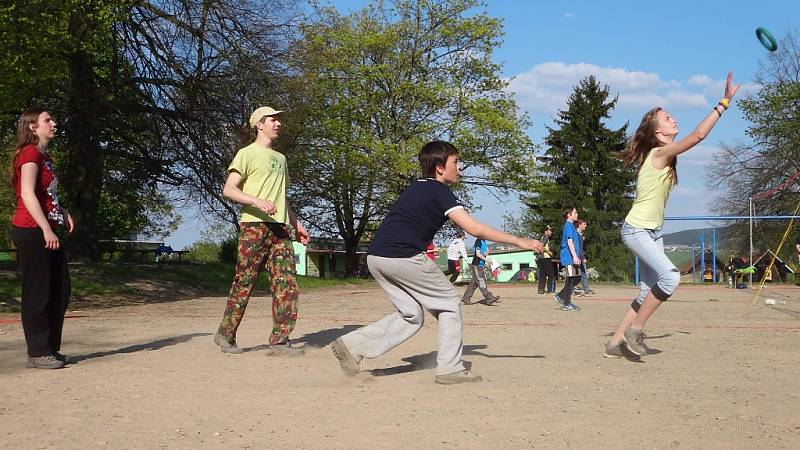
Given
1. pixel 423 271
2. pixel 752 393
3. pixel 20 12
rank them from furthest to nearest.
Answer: pixel 20 12, pixel 423 271, pixel 752 393

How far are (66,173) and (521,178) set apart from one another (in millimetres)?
24164

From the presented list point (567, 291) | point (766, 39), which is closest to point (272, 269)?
point (766, 39)

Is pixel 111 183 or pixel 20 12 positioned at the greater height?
pixel 20 12

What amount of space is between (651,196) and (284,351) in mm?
3493

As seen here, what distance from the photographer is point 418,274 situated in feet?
19.2

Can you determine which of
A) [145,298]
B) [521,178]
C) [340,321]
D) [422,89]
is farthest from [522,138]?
[340,321]

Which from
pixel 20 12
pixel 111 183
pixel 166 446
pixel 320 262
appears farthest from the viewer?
pixel 320 262

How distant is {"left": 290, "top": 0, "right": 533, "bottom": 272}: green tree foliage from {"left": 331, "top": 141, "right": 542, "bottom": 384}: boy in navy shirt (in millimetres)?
31851

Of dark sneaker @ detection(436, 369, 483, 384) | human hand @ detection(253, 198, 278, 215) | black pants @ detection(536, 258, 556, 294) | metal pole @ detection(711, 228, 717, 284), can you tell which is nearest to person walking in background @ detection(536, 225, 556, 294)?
black pants @ detection(536, 258, 556, 294)

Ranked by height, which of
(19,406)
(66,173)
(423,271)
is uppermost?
(66,173)

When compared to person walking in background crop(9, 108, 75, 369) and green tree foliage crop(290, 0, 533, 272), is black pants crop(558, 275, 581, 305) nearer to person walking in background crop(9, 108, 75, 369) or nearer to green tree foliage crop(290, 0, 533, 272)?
person walking in background crop(9, 108, 75, 369)

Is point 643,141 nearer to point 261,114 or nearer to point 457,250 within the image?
point 261,114

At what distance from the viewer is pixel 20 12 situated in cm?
1473

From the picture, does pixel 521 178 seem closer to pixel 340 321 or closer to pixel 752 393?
pixel 340 321
